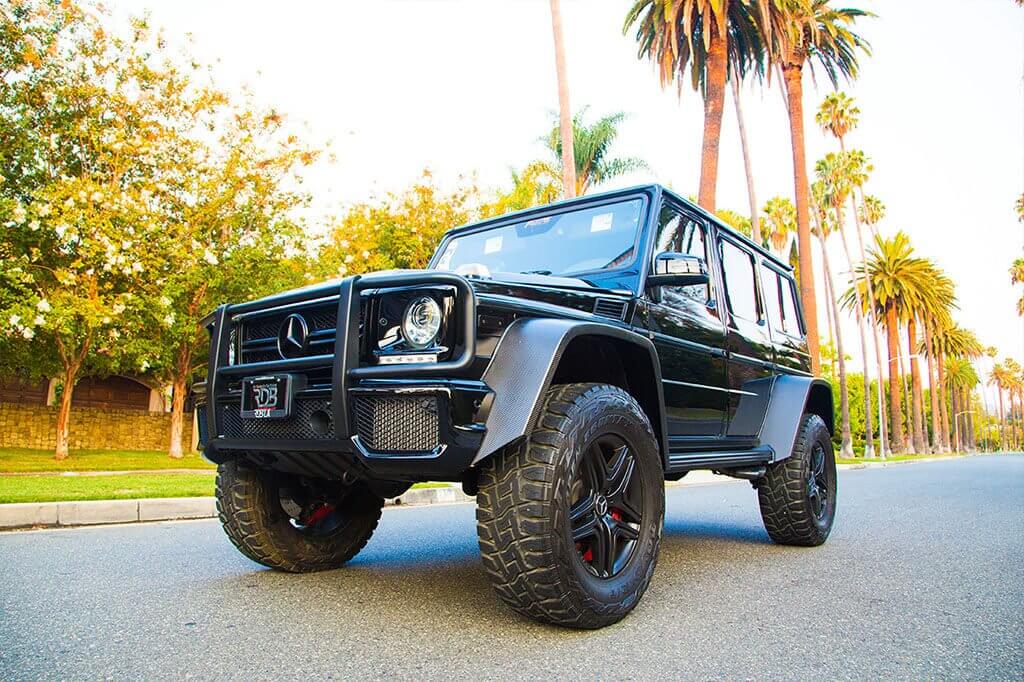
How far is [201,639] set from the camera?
9.87ft

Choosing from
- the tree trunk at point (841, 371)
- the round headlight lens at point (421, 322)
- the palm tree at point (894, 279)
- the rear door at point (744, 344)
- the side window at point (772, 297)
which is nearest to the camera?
the round headlight lens at point (421, 322)

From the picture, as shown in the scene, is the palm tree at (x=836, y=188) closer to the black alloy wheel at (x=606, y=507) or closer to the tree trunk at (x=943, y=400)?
the tree trunk at (x=943, y=400)

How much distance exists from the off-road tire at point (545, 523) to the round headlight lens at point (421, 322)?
53cm

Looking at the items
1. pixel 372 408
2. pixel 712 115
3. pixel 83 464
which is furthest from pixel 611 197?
pixel 712 115

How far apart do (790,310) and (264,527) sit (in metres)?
4.60

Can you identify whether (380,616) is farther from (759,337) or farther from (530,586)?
(759,337)

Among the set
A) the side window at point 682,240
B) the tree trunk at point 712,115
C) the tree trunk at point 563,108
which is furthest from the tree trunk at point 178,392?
the side window at point 682,240

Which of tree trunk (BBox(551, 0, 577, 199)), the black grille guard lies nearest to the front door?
the black grille guard

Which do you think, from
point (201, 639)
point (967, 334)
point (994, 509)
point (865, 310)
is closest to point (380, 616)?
point (201, 639)

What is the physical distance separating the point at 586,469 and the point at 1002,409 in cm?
15394

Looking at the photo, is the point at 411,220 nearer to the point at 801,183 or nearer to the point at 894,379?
the point at 801,183

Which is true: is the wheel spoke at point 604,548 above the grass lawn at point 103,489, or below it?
above

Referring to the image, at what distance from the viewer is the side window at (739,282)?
5336 millimetres

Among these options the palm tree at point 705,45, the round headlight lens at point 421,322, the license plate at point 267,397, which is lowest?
the license plate at point 267,397
